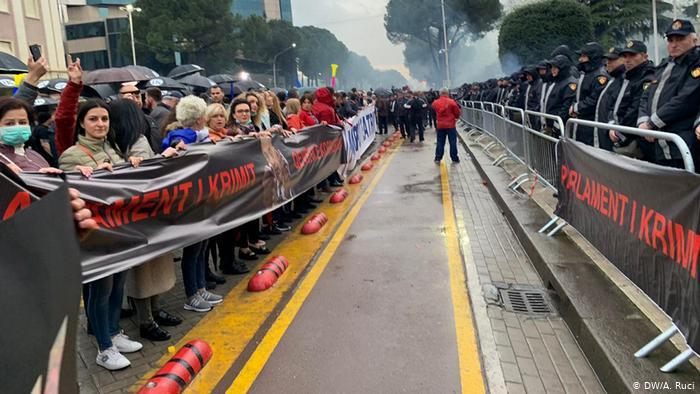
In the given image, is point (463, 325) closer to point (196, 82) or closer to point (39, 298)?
point (39, 298)

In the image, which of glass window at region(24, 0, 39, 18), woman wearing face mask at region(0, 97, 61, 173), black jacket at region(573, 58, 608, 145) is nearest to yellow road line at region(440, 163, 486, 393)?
black jacket at region(573, 58, 608, 145)

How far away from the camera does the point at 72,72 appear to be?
4.13 meters

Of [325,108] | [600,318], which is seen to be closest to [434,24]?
[325,108]

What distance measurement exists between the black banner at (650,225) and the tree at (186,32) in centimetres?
5624

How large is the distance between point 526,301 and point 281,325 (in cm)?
209

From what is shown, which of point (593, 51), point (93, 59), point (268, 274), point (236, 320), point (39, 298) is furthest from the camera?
point (93, 59)

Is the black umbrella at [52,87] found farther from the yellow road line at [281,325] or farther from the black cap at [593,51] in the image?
the black cap at [593,51]

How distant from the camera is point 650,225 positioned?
3.44m

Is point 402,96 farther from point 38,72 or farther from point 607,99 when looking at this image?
point 38,72

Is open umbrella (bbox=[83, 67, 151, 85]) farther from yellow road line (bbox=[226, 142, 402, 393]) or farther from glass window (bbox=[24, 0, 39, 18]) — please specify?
glass window (bbox=[24, 0, 39, 18])

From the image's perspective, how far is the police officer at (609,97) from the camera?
6637 millimetres

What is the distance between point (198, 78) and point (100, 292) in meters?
13.0

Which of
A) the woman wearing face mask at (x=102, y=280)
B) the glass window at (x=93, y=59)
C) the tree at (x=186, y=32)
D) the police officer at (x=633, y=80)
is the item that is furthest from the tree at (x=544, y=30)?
the glass window at (x=93, y=59)

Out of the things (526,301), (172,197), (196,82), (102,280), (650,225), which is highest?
(196,82)
